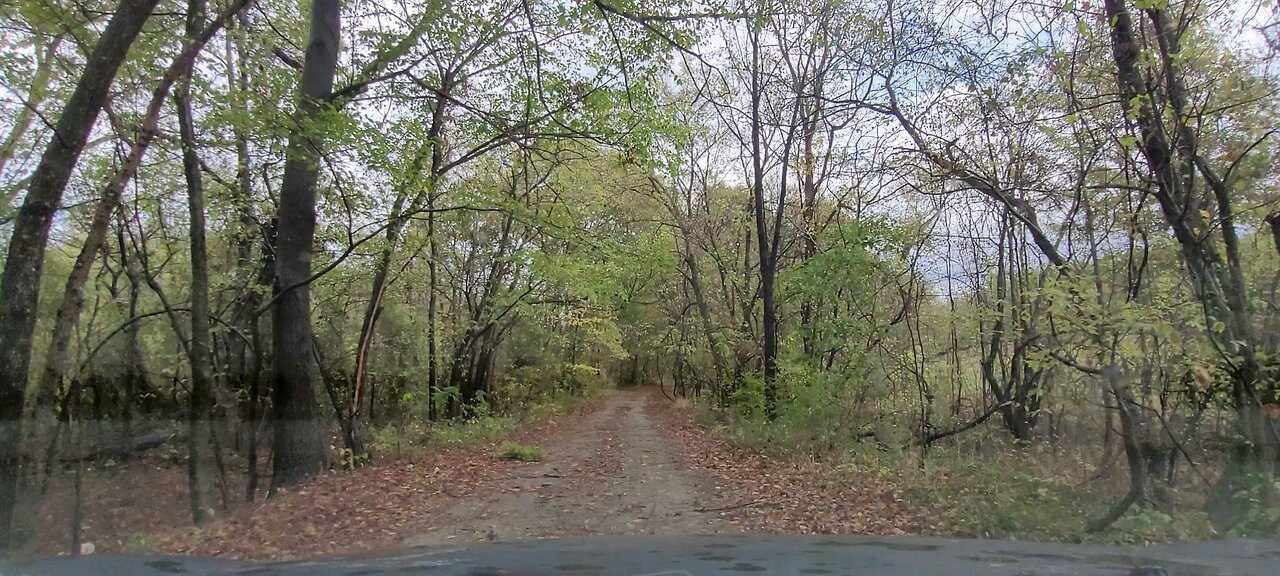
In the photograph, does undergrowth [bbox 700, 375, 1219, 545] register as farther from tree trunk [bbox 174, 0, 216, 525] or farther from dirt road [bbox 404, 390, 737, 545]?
tree trunk [bbox 174, 0, 216, 525]

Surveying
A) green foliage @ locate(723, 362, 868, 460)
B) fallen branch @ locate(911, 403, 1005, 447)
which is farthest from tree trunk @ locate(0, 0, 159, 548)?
fallen branch @ locate(911, 403, 1005, 447)

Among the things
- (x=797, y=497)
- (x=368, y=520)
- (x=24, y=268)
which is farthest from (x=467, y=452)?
(x=24, y=268)

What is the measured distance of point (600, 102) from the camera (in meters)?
10.4

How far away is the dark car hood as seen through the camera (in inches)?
143

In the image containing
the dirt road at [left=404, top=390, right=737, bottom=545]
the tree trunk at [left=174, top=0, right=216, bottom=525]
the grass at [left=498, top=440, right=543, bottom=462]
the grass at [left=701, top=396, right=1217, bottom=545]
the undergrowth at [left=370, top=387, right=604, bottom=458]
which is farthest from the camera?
the undergrowth at [left=370, top=387, right=604, bottom=458]

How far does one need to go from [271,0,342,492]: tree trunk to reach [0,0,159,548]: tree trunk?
9.81ft

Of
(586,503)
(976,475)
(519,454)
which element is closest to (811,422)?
(976,475)

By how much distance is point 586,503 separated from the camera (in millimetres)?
9641

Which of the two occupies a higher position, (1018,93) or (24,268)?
(1018,93)

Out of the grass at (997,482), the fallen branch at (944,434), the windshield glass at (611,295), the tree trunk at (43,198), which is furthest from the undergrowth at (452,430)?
the fallen branch at (944,434)

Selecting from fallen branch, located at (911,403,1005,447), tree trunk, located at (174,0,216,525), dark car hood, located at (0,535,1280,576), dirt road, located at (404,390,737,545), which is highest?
tree trunk, located at (174,0,216,525)

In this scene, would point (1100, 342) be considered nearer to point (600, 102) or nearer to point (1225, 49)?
point (1225, 49)

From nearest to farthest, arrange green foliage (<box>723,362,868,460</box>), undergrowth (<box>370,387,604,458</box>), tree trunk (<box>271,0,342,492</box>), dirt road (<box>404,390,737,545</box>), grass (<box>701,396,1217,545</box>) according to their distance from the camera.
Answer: grass (<box>701,396,1217,545</box>)
dirt road (<box>404,390,737,545</box>)
tree trunk (<box>271,0,342,492</box>)
green foliage (<box>723,362,868,460</box>)
undergrowth (<box>370,387,604,458</box>)

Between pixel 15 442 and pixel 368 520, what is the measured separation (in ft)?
11.9
